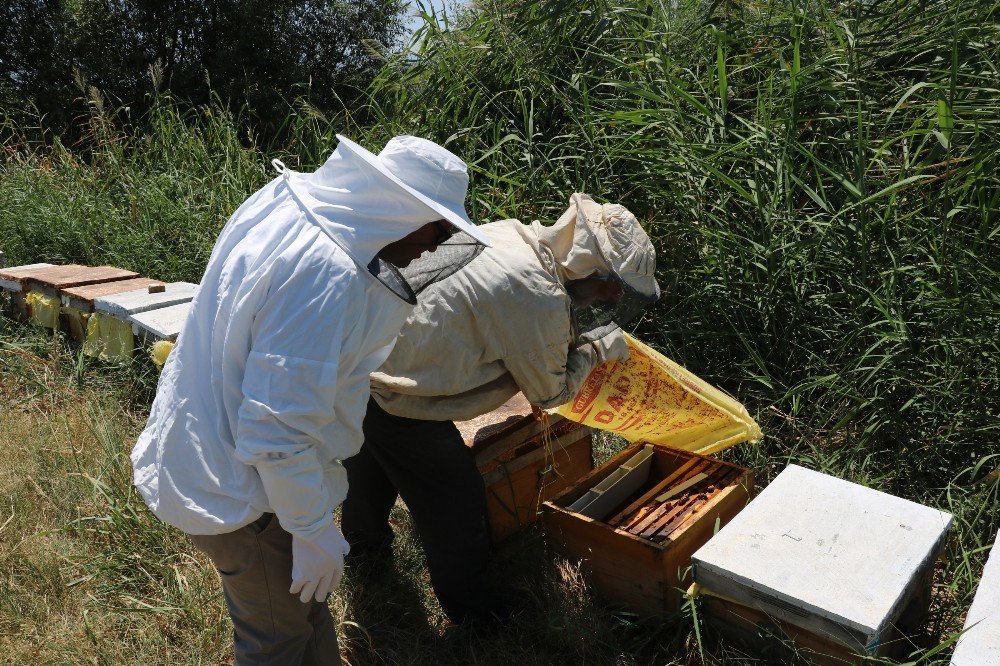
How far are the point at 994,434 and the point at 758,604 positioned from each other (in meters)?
1.36

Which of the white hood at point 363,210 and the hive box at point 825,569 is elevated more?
→ the white hood at point 363,210

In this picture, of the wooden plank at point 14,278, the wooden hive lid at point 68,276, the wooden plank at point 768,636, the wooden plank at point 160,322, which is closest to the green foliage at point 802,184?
the wooden plank at point 768,636

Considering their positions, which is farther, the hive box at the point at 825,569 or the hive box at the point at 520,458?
the hive box at the point at 520,458

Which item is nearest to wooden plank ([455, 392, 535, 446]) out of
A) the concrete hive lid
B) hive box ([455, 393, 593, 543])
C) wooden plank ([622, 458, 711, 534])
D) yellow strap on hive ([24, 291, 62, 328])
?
hive box ([455, 393, 593, 543])

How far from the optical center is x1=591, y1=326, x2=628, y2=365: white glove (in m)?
2.81

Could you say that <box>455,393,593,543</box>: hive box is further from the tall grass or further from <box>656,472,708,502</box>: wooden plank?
<box>656,472,708,502</box>: wooden plank

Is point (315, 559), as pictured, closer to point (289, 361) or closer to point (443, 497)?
point (289, 361)

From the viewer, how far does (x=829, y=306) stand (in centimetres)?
351

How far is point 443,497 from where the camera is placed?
279 cm

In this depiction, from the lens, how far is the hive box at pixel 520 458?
125 inches

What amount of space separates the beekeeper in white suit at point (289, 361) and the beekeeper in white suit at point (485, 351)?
434 millimetres

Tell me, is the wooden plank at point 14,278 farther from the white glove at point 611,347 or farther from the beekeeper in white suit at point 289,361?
the white glove at point 611,347

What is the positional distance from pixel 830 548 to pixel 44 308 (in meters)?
4.55

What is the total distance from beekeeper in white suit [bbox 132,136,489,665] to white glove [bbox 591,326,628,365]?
876mm
